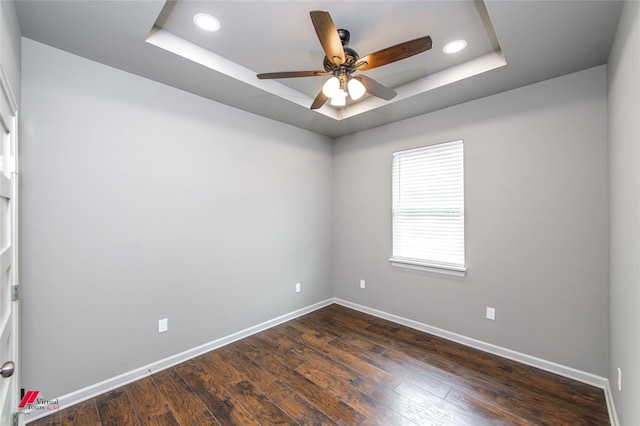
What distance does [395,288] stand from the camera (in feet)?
11.5

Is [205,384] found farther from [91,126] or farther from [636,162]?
[636,162]

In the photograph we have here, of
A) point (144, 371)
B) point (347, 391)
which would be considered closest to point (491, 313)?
point (347, 391)

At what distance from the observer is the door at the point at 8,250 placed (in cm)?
130

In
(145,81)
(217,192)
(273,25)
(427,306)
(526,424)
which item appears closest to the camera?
(526,424)

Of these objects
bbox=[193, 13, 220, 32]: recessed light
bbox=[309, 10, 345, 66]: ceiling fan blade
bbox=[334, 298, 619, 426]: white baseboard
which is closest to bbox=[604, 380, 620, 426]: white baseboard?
bbox=[334, 298, 619, 426]: white baseboard

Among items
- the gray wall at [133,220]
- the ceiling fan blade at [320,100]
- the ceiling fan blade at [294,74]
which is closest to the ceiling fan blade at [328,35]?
the ceiling fan blade at [294,74]

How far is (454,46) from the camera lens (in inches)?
88.0

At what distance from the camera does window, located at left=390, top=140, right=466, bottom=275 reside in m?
2.99

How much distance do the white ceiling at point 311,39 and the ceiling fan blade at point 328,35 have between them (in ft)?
1.07

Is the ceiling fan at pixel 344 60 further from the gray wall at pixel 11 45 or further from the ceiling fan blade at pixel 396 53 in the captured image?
the gray wall at pixel 11 45

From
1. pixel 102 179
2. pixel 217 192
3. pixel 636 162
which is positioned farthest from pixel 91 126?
pixel 636 162

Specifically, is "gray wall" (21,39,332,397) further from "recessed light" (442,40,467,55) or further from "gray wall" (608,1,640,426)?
"gray wall" (608,1,640,426)

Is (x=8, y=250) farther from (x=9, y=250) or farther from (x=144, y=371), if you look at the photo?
(x=144, y=371)

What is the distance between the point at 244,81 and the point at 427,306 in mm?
3143
